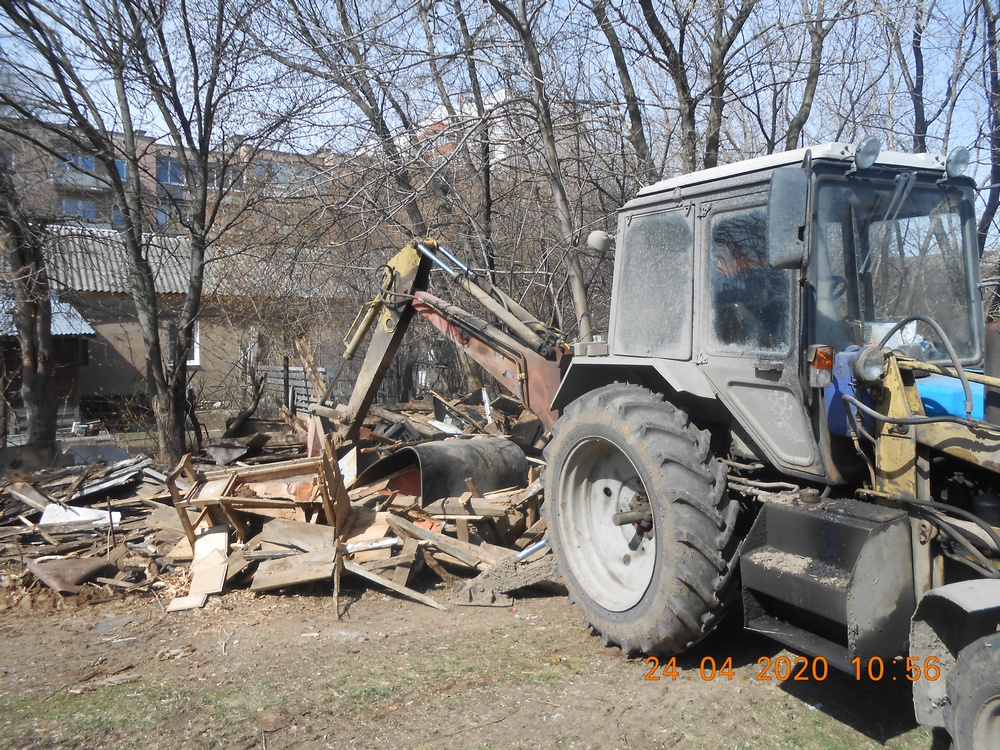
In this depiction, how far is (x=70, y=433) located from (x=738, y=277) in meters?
14.7

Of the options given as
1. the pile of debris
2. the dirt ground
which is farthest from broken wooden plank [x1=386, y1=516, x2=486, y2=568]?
the dirt ground

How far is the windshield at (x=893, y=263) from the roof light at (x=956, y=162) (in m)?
0.11

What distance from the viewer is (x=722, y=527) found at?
150 inches

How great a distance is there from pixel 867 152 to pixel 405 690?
11.3ft

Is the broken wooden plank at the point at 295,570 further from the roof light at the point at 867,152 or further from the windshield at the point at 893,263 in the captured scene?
the roof light at the point at 867,152

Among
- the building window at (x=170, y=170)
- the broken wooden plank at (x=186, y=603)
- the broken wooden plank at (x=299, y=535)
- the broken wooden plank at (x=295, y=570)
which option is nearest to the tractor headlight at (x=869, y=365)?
the broken wooden plank at (x=295, y=570)

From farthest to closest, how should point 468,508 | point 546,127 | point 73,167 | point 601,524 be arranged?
point 73,167 → point 546,127 → point 468,508 → point 601,524

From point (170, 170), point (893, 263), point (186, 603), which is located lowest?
point (186, 603)

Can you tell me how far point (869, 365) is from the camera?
3322 millimetres

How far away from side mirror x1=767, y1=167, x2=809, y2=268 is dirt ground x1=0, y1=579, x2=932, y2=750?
6.86 ft

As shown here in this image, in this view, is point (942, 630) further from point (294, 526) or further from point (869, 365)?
point (294, 526)

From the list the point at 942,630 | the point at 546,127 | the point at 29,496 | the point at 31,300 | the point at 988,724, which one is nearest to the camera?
the point at 988,724

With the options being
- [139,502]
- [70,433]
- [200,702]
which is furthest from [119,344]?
[200,702]

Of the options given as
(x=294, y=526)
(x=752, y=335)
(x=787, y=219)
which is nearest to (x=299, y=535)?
(x=294, y=526)
